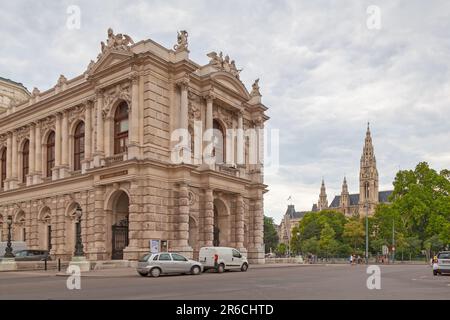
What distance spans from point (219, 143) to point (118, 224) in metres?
12.2

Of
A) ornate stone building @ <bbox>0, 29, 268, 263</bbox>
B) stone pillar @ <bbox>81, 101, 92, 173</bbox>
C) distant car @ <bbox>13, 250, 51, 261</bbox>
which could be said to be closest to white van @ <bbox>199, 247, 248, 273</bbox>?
ornate stone building @ <bbox>0, 29, 268, 263</bbox>

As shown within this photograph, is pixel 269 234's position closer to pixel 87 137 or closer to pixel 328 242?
pixel 328 242

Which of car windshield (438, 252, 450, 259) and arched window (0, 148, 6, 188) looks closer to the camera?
car windshield (438, 252, 450, 259)

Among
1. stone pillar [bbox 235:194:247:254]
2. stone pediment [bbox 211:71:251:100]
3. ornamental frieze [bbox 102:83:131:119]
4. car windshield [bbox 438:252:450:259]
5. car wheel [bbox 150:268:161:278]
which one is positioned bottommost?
car wheel [bbox 150:268:161:278]

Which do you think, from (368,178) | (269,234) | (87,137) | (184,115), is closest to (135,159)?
(184,115)

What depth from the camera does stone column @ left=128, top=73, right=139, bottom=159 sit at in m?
37.3

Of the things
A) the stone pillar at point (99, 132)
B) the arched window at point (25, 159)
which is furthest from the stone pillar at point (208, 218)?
the arched window at point (25, 159)

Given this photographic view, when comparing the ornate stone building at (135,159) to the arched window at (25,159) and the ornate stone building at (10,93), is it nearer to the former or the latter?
the arched window at (25,159)

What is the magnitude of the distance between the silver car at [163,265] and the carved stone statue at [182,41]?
18.4m

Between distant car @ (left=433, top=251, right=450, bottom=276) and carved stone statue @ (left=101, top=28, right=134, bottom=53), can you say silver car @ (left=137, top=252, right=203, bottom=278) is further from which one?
carved stone statue @ (left=101, top=28, right=134, bottom=53)

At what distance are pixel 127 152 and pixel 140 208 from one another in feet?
14.5

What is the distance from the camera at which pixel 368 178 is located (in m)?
184

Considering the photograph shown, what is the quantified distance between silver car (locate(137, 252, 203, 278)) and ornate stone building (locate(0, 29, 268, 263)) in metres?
7.42

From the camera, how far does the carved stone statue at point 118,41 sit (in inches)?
1578
